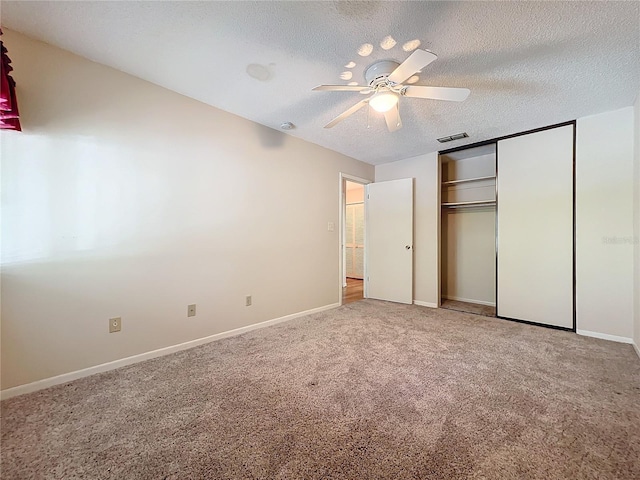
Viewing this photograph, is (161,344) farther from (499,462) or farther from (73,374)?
(499,462)

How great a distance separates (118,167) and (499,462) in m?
3.13

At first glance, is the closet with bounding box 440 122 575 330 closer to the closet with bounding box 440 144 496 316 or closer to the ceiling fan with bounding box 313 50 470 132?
the closet with bounding box 440 144 496 316

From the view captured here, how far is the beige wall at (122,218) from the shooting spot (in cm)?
178

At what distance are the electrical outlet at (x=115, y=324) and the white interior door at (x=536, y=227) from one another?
4269 millimetres

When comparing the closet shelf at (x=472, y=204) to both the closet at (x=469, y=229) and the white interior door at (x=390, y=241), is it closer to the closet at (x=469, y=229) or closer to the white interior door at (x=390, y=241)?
the closet at (x=469, y=229)

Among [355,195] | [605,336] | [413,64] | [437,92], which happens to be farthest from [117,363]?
[355,195]

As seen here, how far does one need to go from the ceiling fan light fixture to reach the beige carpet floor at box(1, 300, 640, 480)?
2090mm

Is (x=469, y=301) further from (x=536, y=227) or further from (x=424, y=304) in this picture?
(x=536, y=227)

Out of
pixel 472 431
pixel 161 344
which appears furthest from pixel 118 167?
pixel 472 431

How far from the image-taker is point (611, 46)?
1.78m

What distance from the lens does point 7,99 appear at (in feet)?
4.99

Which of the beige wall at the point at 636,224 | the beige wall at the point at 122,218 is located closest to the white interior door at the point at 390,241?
the beige wall at the point at 122,218

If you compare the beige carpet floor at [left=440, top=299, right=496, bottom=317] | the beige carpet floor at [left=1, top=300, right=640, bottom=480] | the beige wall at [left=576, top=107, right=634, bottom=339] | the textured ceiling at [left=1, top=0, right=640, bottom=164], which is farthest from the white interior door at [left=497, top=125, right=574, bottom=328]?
the beige carpet floor at [left=1, top=300, right=640, bottom=480]

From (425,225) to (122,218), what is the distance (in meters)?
3.89
